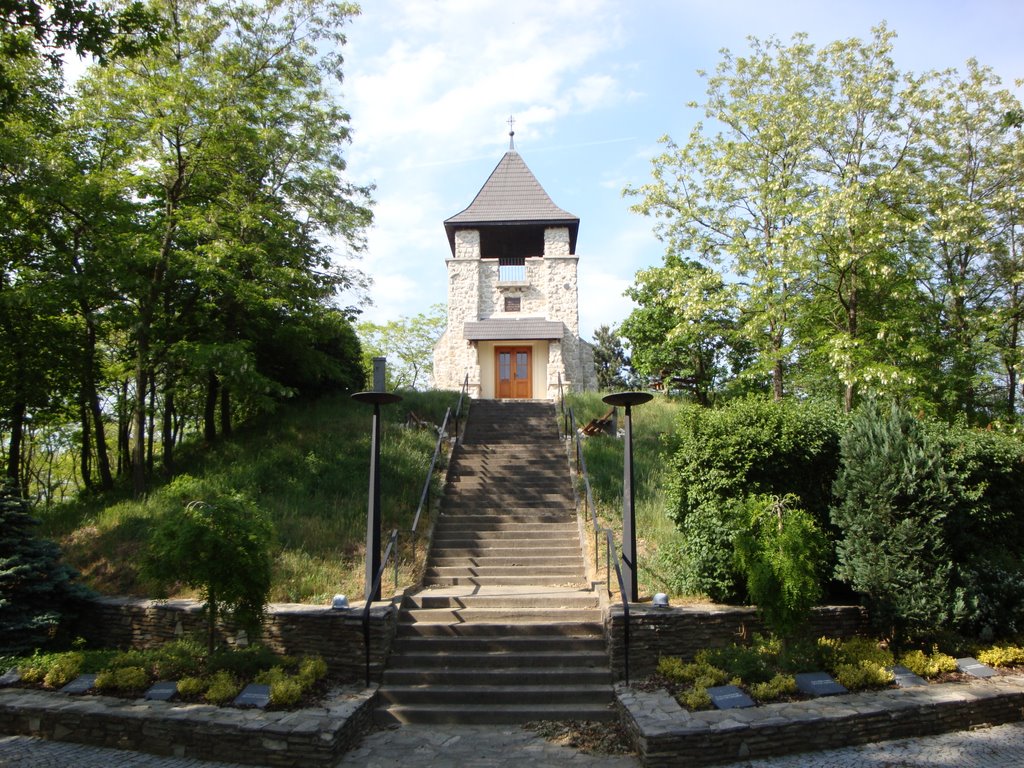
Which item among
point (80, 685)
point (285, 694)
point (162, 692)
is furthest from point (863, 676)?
point (80, 685)

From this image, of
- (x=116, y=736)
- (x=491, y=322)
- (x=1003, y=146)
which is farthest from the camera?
(x=491, y=322)

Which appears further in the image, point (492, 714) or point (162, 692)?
point (492, 714)

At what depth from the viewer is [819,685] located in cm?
717

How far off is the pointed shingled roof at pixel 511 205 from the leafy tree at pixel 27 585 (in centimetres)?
1884

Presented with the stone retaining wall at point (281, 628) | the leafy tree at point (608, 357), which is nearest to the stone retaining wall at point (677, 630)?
the stone retaining wall at point (281, 628)

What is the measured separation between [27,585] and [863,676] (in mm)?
9763

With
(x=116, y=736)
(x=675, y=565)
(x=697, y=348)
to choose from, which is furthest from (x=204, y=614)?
→ (x=697, y=348)

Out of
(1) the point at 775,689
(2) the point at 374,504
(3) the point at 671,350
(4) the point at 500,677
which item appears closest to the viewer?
(1) the point at 775,689

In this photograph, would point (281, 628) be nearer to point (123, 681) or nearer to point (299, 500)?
point (123, 681)

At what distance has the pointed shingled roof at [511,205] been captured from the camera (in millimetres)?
25734

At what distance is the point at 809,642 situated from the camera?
8.02 m

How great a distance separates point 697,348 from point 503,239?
8.37 meters

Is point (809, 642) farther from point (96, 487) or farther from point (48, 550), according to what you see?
point (96, 487)

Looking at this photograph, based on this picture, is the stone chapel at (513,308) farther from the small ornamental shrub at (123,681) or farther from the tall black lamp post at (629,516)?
the small ornamental shrub at (123,681)
